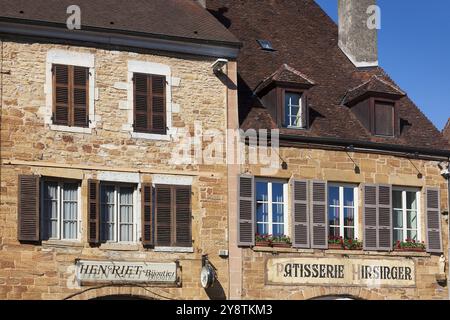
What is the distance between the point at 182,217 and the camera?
21.4 meters

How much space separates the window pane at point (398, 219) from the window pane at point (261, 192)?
3.42 metres

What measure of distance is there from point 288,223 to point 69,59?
5.89 meters

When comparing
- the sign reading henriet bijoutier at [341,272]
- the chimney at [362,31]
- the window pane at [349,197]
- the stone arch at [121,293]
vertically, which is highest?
the chimney at [362,31]

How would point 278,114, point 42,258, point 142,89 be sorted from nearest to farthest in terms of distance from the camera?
1. point 42,258
2. point 142,89
3. point 278,114

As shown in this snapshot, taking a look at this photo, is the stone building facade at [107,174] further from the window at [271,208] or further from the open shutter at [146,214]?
the window at [271,208]

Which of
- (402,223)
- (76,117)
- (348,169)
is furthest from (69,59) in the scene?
(402,223)

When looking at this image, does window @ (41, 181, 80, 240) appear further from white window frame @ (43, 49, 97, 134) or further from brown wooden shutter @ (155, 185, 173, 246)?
brown wooden shutter @ (155, 185, 173, 246)

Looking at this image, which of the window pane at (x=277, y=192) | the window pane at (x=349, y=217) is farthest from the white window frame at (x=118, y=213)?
the window pane at (x=349, y=217)

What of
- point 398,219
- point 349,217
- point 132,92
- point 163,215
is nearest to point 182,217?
point 163,215

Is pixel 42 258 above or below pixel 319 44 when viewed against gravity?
below

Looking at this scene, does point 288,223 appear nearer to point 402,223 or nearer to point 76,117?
point 402,223

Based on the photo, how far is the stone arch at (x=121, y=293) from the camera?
20.2 metres

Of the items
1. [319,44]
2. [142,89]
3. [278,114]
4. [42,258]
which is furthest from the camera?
[319,44]

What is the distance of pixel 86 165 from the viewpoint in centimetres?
2067
